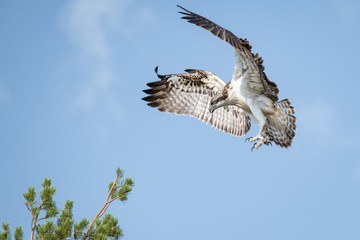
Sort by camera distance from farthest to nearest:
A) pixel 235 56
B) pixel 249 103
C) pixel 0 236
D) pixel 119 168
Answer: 1. pixel 249 103
2. pixel 235 56
3. pixel 119 168
4. pixel 0 236

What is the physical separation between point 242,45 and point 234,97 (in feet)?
4.33

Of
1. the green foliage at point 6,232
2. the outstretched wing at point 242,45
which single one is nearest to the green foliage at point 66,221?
the green foliage at point 6,232

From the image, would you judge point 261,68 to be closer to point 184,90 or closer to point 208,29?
point 208,29

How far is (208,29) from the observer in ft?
21.9

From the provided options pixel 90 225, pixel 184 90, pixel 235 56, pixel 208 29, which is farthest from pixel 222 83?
pixel 90 225

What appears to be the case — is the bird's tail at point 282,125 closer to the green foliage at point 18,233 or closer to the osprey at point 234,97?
the osprey at point 234,97

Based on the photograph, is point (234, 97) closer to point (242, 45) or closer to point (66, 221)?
point (242, 45)

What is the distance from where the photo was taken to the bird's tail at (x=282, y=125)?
8.39 m

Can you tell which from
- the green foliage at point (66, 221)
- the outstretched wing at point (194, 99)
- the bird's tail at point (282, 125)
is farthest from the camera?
the outstretched wing at point (194, 99)

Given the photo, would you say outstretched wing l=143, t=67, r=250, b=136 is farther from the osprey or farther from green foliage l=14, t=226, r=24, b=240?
green foliage l=14, t=226, r=24, b=240

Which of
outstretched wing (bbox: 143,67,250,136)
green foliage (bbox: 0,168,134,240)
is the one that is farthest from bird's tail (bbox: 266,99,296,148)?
green foliage (bbox: 0,168,134,240)

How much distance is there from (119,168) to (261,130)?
114 inches

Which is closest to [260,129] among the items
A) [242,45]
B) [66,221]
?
[242,45]

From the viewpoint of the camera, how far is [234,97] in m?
8.38
